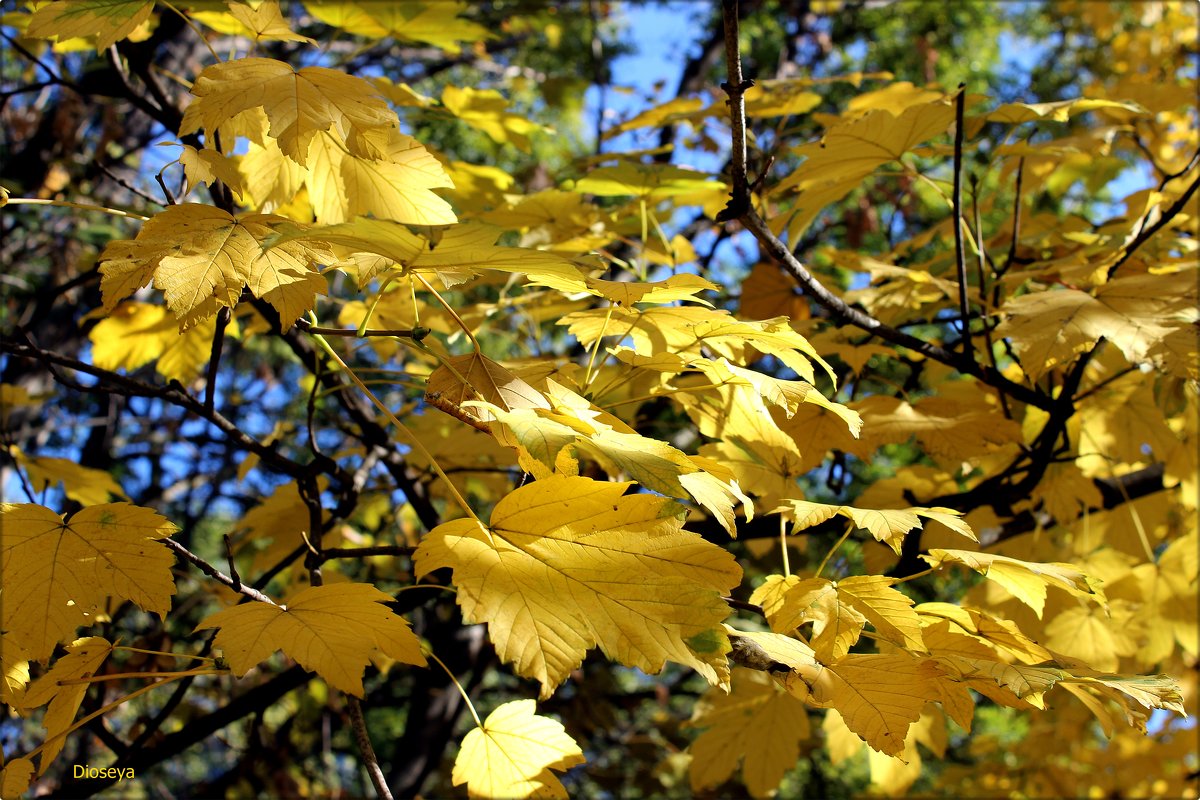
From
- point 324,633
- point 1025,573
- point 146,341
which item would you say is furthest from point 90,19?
point 1025,573

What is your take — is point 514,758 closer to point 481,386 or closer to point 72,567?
point 481,386

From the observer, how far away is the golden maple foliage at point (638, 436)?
929 mm

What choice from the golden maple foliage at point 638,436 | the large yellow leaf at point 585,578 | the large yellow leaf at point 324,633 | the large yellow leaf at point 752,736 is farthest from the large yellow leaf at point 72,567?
the large yellow leaf at point 752,736

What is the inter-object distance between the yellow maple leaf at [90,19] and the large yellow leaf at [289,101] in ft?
0.81

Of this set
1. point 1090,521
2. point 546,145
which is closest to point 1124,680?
point 1090,521

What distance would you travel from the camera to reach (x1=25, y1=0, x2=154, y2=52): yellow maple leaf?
47.5 inches

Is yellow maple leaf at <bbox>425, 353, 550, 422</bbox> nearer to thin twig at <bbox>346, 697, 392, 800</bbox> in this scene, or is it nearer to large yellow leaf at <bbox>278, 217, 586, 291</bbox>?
large yellow leaf at <bbox>278, 217, 586, 291</bbox>

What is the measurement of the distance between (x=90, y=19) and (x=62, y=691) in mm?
916

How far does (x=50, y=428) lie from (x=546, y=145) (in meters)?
3.64

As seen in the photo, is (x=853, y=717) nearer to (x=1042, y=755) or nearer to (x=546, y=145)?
(x=1042, y=755)

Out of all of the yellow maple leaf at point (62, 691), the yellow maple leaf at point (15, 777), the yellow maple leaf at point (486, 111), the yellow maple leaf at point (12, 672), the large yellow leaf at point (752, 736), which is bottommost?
the large yellow leaf at point (752, 736)

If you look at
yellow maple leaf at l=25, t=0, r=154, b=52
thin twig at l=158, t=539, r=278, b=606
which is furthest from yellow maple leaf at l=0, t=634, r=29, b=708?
yellow maple leaf at l=25, t=0, r=154, b=52

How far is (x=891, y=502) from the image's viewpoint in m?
1.68

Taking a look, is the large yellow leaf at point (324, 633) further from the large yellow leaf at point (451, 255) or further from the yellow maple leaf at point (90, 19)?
the yellow maple leaf at point (90, 19)
